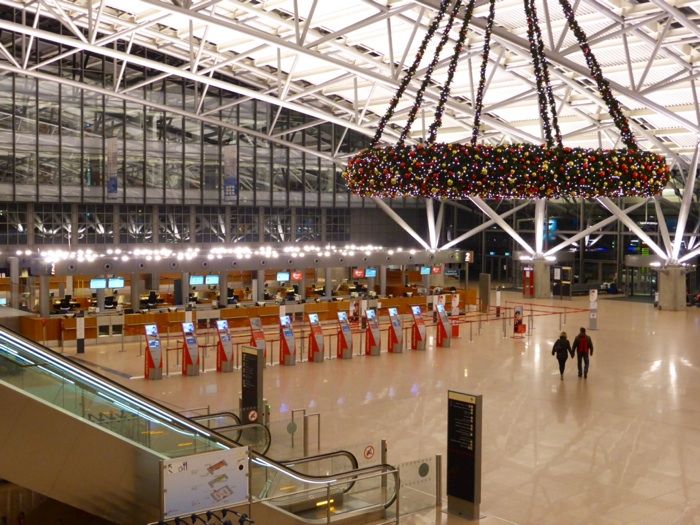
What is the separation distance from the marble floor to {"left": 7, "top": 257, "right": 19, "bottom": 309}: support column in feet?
15.0

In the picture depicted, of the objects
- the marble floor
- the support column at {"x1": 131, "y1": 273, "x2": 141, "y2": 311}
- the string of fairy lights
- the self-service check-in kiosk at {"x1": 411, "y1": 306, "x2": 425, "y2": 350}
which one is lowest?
the marble floor

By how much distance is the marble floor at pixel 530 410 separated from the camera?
34.9 ft

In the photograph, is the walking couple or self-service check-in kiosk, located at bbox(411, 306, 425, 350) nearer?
the walking couple

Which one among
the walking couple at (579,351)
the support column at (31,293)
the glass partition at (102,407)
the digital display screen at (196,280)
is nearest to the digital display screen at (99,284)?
the support column at (31,293)

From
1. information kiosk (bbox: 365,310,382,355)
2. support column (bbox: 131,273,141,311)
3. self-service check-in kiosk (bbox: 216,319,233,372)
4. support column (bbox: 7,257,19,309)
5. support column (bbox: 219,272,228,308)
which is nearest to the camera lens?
self-service check-in kiosk (bbox: 216,319,233,372)

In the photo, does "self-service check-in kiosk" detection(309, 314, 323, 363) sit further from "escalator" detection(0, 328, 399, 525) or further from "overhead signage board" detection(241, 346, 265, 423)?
"escalator" detection(0, 328, 399, 525)

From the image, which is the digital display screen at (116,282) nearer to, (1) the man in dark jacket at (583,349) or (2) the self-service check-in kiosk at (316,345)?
(2) the self-service check-in kiosk at (316,345)

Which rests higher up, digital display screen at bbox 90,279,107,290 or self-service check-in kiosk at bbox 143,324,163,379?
digital display screen at bbox 90,279,107,290

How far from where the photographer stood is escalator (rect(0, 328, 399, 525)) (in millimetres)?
8266

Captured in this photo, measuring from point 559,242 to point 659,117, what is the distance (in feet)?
39.8

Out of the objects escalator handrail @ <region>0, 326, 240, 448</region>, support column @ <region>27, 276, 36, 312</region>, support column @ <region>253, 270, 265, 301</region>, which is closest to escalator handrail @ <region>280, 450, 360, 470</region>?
escalator handrail @ <region>0, 326, 240, 448</region>

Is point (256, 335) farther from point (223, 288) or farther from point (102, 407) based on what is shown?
point (102, 407)

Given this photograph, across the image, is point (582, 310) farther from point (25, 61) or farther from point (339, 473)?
point (339, 473)

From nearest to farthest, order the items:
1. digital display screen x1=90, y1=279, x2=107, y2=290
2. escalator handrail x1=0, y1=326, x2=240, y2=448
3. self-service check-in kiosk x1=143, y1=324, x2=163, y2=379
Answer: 1. escalator handrail x1=0, y1=326, x2=240, y2=448
2. self-service check-in kiosk x1=143, y1=324, x2=163, y2=379
3. digital display screen x1=90, y1=279, x2=107, y2=290
